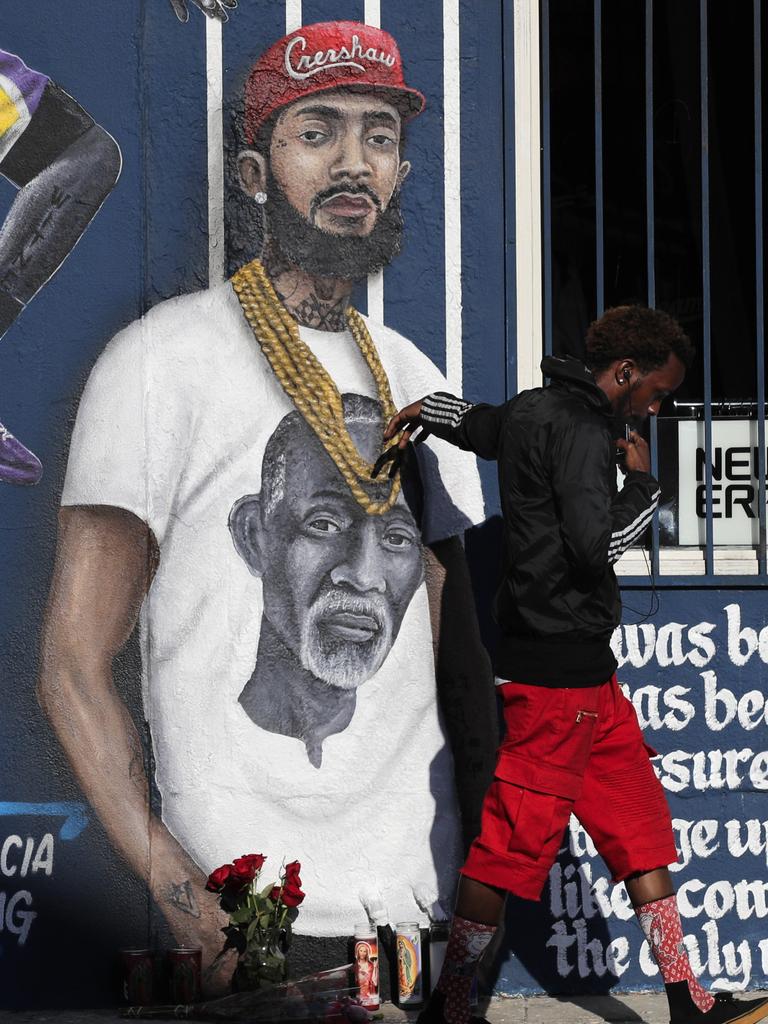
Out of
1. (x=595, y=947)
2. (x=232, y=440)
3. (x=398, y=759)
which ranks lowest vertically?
(x=595, y=947)

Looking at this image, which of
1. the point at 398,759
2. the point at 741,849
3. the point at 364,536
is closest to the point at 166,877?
the point at 398,759

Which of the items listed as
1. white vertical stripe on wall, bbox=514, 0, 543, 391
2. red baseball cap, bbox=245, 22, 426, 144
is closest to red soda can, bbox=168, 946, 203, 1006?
white vertical stripe on wall, bbox=514, 0, 543, 391

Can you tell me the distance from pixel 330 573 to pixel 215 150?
147cm

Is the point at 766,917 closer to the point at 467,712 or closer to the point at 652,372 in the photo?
the point at 467,712

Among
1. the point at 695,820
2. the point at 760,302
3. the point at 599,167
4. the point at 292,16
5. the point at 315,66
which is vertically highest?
the point at 292,16

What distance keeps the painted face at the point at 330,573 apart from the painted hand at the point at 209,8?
1433 millimetres

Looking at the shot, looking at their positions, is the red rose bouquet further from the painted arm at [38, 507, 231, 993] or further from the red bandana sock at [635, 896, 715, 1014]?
the red bandana sock at [635, 896, 715, 1014]

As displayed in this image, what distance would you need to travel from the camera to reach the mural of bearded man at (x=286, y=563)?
193 inches

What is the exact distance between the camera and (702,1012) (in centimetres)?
429

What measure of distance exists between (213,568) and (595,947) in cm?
181

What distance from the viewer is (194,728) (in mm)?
4910

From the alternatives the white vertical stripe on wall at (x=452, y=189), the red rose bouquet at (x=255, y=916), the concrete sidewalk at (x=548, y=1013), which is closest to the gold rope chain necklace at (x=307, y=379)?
the white vertical stripe on wall at (x=452, y=189)

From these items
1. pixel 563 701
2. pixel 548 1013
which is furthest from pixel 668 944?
pixel 563 701

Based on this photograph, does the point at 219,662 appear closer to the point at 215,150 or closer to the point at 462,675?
the point at 462,675
